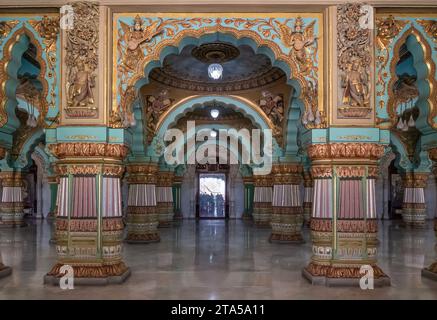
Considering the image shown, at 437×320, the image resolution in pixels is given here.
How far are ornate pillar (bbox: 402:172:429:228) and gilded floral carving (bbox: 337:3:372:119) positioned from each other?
1203cm

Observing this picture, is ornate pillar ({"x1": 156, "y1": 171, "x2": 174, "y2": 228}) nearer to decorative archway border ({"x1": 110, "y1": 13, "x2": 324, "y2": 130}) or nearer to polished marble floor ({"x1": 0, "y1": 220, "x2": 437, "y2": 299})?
polished marble floor ({"x1": 0, "y1": 220, "x2": 437, "y2": 299})

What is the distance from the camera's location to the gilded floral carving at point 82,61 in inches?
269

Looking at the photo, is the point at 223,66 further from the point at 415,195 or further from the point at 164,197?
the point at 415,195

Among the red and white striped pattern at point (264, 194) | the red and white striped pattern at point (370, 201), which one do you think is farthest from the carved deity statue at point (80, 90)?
the red and white striped pattern at point (264, 194)

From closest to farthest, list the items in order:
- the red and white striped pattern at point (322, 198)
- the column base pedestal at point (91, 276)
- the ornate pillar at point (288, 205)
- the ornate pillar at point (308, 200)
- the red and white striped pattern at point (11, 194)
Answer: the column base pedestal at point (91, 276)
the red and white striped pattern at point (322, 198)
the ornate pillar at point (288, 205)
the ornate pillar at point (308, 200)
the red and white striped pattern at point (11, 194)

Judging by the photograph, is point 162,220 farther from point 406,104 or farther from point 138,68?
point 138,68

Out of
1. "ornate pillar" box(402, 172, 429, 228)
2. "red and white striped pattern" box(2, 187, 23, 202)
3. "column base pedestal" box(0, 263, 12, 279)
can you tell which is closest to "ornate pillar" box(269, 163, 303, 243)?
"ornate pillar" box(402, 172, 429, 228)

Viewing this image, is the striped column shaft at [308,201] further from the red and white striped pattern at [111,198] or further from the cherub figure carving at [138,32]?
the cherub figure carving at [138,32]

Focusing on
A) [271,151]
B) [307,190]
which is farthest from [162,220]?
[271,151]

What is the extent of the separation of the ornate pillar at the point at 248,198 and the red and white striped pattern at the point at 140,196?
10683 mm

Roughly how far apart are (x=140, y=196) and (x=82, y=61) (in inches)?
254

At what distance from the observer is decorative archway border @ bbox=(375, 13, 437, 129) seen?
696 cm

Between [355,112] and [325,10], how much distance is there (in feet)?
5.44

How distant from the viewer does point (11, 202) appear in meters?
18.1
